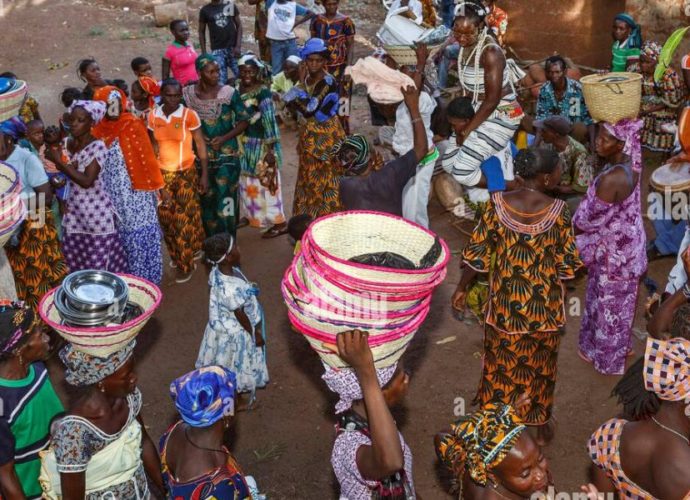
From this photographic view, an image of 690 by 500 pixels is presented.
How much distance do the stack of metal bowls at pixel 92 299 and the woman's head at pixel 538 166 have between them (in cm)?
236

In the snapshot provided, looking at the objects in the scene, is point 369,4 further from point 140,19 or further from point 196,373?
point 196,373

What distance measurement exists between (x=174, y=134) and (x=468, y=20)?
2.83 m

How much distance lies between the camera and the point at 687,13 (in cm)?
968

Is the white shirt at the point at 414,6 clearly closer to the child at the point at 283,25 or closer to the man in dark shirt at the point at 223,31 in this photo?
the child at the point at 283,25

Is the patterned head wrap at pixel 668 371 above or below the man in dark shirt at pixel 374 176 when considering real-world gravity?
above

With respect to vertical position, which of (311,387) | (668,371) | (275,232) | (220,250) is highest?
(668,371)

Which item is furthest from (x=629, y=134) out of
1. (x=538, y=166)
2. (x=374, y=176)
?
(x=374, y=176)

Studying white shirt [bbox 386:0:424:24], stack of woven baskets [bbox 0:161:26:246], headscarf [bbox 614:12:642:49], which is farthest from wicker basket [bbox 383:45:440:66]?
stack of woven baskets [bbox 0:161:26:246]

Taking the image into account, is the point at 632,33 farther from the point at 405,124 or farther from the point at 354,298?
the point at 354,298

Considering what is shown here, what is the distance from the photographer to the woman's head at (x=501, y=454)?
308cm

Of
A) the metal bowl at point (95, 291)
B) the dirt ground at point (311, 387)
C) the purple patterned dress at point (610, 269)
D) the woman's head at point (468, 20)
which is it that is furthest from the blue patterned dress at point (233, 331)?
the woman's head at point (468, 20)

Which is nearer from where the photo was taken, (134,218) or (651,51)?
(134,218)

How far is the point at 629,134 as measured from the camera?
5480 mm

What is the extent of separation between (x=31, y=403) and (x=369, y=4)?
51.1 feet
